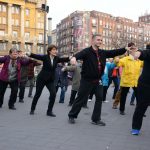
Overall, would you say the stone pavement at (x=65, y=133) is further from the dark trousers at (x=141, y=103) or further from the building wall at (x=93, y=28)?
the building wall at (x=93, y=28)

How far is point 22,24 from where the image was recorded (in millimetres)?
85812

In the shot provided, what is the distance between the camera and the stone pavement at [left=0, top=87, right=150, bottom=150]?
6.05 metres

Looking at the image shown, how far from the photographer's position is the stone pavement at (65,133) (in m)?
6.05

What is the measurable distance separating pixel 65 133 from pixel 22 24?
80.5 metres

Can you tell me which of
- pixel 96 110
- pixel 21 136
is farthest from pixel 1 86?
pixel 21 136

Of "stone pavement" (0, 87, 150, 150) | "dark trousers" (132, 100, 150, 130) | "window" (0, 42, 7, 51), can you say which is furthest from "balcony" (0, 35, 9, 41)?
"dark trousers" (132, 100, 150, 130)

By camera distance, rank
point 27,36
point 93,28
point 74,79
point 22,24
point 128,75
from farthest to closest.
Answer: point 93,28
point 27,36
point 22,24
point 74,79
point 128,75

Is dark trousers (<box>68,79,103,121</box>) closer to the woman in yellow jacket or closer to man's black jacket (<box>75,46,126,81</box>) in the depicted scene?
man's black jacket (<box>75,46,126,81</box>)

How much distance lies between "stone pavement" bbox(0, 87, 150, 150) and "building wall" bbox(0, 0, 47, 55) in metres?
73.8

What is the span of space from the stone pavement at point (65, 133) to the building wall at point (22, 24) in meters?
73.8

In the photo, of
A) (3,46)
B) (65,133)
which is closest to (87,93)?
(65,133)

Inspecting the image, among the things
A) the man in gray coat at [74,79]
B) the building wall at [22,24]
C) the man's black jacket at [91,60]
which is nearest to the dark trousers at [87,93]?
the man's black jacket at [91,60]

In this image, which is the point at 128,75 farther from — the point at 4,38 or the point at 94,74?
the point at 4,38

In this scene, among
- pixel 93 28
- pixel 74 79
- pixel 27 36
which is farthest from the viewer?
pixel 93 28
